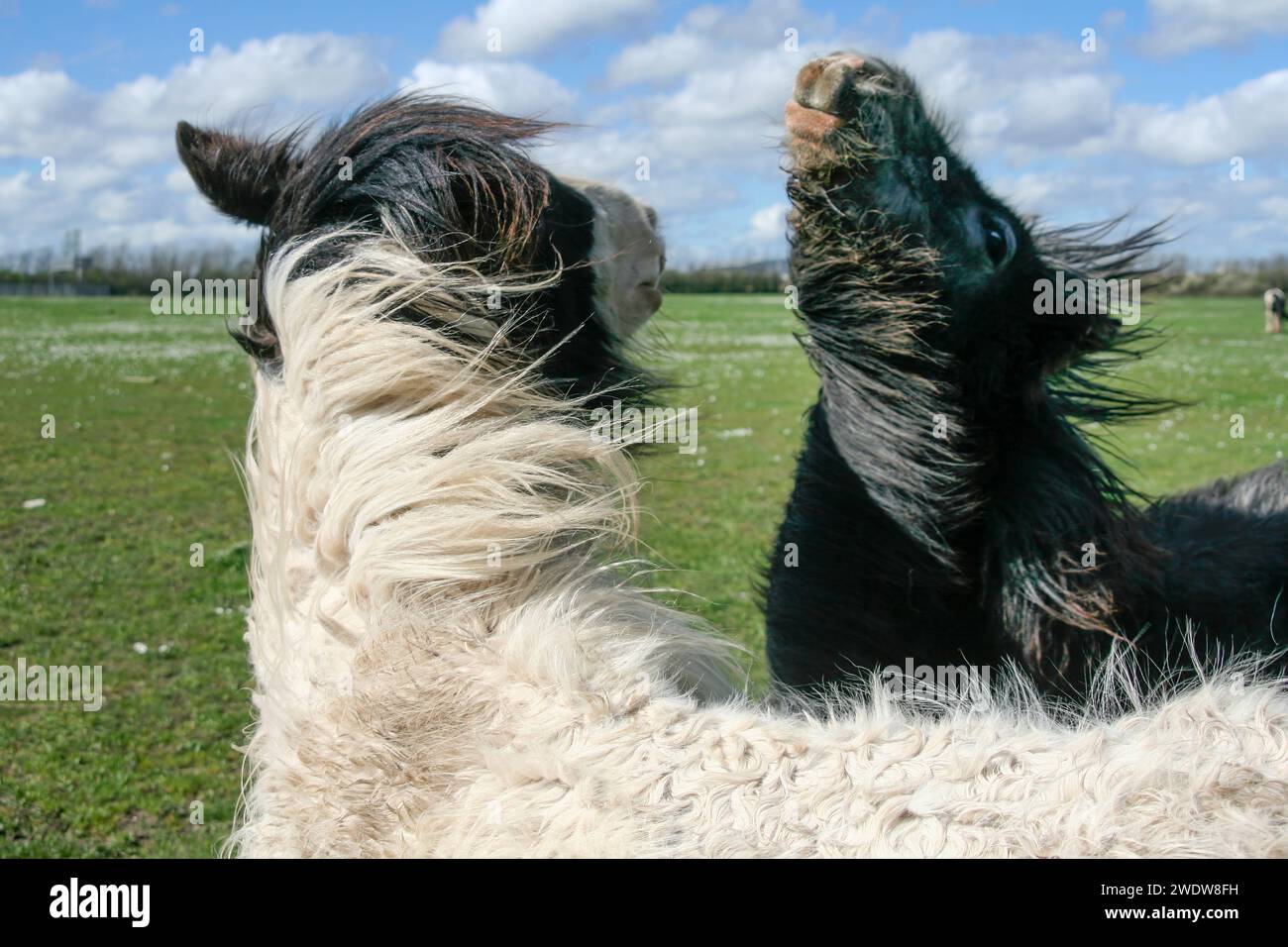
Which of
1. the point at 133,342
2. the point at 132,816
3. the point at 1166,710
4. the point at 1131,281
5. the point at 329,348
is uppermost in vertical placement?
the point at 133,342

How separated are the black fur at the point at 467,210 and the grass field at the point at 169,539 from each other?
1.10ft

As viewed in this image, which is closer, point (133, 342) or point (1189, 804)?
point (1189, 804)

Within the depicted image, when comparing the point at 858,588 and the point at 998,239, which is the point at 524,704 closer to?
the point at 858,588

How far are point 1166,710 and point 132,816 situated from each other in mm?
4025

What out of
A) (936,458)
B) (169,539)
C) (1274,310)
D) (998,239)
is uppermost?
(1274,310)

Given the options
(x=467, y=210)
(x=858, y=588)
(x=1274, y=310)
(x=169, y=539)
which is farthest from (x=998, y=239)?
(x=1274, y=310)

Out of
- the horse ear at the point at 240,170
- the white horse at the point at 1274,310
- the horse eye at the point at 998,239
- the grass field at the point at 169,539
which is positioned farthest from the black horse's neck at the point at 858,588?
the white horse at the point at 1274,310

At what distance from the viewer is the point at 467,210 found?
5.46 feet

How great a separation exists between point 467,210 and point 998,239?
140cm

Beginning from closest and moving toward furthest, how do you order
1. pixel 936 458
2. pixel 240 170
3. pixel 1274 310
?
pixel 240 170, pixel 936 458, pixel 1274 310

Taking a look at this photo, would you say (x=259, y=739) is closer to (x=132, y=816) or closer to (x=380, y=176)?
(x=380, y=176)

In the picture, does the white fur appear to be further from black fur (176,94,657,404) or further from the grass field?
the grass field
